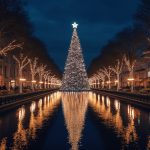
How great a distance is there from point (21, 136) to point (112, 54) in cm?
9386

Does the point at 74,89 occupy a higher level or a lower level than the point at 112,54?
lower

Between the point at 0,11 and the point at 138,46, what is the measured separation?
44.2m

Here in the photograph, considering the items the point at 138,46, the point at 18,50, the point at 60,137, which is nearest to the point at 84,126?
the point at 60,137

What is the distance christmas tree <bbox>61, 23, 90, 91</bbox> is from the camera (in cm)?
12738

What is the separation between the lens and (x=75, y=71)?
12738cm

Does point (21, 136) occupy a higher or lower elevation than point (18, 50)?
lower

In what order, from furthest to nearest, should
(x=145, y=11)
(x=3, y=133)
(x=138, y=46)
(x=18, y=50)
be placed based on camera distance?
(x=138, y=46) → (x=18, y=50) → (x=145, y=11) → (x=3, y=133)

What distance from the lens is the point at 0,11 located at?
46.5 meters

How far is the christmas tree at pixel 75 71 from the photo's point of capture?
5015 inches

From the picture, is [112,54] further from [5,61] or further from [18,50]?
[18,50]

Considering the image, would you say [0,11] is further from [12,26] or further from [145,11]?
[145,11]

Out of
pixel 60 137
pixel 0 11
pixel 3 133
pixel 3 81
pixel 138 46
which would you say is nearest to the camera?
pixel 60 137

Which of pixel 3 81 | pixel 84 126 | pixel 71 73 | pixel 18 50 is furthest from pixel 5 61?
pixel 84 126

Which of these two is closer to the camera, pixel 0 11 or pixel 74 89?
pixel 0 11
